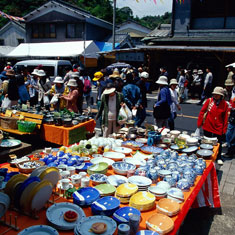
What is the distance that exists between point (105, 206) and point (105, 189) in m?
0.34

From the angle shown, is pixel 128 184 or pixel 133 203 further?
pixel 128 184

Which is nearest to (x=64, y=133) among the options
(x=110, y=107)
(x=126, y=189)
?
(x=110, y=107)

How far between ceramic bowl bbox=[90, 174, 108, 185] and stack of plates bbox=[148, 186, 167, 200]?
20.8 inches

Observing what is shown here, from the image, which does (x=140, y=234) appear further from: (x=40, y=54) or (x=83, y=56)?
(x=40, y=54)

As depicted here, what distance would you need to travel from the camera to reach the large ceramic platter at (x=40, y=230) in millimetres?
1917

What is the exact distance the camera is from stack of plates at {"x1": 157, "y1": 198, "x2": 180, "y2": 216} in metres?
2.29

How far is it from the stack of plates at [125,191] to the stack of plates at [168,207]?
0.30m

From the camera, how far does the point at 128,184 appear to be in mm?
2754

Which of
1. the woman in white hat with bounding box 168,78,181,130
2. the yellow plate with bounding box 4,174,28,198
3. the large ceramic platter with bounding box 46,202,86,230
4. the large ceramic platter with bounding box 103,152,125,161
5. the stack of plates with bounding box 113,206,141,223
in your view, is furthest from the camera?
the woman in white hat with bounding box 168,78,181,130

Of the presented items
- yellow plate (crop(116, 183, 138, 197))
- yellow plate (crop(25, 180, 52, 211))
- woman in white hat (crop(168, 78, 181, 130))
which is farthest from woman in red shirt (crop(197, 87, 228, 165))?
yellow plate (crop(25, 180, 52, 211))

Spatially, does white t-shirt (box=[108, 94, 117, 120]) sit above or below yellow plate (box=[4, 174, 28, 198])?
above

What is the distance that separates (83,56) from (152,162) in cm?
1896

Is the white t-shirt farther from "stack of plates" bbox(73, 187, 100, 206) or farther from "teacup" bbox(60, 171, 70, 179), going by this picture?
"stack of plates" bbox(73, 187, 100, 206)

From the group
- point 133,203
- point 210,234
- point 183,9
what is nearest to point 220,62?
point 183,9
